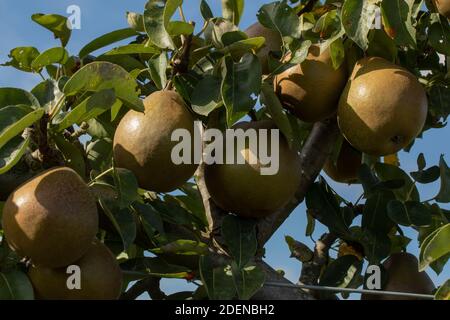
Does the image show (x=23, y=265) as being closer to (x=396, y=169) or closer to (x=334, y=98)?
(x=334, y=98)

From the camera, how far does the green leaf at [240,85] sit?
160 centimetres

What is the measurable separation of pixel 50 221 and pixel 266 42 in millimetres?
710

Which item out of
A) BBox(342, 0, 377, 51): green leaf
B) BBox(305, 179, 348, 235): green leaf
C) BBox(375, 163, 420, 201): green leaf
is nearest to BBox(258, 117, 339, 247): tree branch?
BBox(305, 179, 348, 235): green leaf

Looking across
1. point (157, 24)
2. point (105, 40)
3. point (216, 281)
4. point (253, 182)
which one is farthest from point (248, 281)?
point (105, 40)

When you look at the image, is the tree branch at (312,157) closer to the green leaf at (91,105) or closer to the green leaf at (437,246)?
the green leaf at (437,246)

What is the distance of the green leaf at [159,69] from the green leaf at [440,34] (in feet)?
1.91

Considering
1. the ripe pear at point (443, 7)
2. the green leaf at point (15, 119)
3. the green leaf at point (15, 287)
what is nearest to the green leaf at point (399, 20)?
the ripe pear at point (443, 7)

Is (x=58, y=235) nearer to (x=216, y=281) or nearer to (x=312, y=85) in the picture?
(x=216, y=281)

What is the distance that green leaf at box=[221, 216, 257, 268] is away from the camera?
5.54 feet

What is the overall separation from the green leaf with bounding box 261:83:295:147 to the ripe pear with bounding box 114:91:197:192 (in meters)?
0.15

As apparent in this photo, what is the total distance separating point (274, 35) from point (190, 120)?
0.40 metres

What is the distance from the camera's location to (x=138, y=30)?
1880 millimetres

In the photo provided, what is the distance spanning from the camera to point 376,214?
1923 mm
